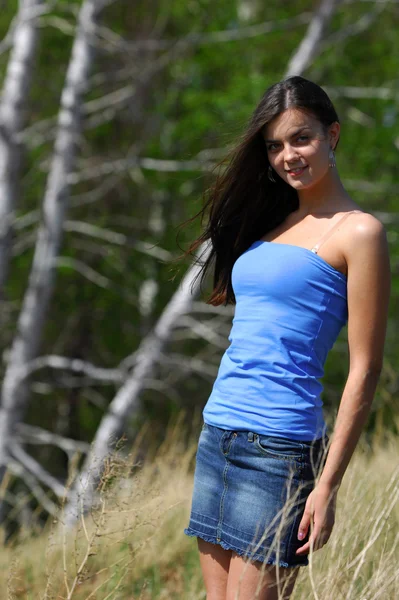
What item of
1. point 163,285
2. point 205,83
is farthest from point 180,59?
point 163,285

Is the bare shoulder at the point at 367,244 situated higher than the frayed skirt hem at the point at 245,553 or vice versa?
the bare shoulder at the point at 367,244

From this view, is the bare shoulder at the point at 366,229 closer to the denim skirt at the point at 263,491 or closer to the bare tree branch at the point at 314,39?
the denim skirt at the point at 263,491

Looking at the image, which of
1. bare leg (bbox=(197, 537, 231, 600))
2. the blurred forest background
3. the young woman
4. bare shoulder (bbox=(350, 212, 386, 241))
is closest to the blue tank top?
the young woman

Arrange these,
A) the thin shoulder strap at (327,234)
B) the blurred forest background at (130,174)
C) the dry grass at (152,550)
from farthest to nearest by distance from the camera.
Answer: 1. the blurred forest background at (130,174)
2. the dry grass at (152,550)
3. the thin shoulder strap at (327,234)

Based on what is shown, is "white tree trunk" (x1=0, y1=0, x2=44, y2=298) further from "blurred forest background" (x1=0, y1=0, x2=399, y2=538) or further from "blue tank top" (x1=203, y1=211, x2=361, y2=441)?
"blue tank top" (x1=203, y1=211, x2=361, y2=441)

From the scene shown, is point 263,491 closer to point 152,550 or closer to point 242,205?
point 242,205

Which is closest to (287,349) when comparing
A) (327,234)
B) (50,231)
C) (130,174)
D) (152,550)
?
(327,234)

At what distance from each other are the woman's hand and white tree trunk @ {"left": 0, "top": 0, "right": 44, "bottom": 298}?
5455 mm

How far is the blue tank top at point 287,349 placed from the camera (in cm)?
190

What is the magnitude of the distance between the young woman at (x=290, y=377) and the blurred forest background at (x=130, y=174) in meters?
4.76

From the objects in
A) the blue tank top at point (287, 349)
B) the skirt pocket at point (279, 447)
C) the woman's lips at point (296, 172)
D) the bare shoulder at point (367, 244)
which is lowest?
the skirt pocket at point (279, 447)

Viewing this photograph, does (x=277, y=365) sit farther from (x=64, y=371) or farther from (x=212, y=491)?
(x=64, y=371)

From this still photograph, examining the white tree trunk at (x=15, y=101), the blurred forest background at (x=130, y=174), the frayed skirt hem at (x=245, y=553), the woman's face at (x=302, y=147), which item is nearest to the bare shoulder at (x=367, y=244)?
the woman's face at (x=302, y=147)

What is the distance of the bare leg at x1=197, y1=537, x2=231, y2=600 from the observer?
199 cm
